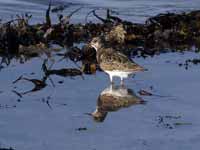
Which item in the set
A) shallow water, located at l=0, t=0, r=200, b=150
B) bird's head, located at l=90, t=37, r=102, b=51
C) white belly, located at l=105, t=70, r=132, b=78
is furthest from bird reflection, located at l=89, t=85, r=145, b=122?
bird's head, located at l=90, t=37, r=102, b=51

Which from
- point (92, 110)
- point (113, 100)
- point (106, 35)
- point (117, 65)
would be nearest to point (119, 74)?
point (117, 65)

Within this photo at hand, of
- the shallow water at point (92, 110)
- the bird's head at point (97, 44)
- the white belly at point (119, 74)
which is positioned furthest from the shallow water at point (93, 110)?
the bird's head at point (97, 44)

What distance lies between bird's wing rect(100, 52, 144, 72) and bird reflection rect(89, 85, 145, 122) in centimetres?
27

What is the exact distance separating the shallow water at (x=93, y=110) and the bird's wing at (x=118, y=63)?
0.62 ft

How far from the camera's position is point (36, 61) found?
9.98m

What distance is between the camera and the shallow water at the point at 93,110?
A: 692cm

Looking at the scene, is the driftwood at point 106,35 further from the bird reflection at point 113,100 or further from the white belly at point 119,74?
the bird reflection at point 113,100

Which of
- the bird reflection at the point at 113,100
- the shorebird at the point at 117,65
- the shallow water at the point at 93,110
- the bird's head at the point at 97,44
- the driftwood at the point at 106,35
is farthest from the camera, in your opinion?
the driftwood at the point at 106,35

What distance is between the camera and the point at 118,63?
9078mm

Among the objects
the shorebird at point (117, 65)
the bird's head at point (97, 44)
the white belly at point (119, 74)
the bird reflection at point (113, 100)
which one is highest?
the bird's head at point (97, 44)

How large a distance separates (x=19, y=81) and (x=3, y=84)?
26 centimetres

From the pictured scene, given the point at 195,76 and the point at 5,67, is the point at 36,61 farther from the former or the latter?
the point at 195,76

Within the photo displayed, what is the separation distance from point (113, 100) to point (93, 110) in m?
0.53

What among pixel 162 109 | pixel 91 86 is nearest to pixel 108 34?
pixel 91 86
